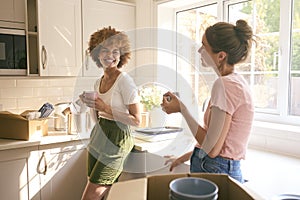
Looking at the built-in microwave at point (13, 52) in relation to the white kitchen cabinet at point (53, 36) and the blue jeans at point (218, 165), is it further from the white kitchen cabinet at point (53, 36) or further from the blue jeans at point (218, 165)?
the blue jeans at point (218, 165)

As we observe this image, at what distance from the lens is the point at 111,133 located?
1661mm

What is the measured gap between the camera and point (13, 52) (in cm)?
206

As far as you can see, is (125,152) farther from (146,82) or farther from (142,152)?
(146,82)

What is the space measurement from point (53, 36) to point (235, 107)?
1.64m

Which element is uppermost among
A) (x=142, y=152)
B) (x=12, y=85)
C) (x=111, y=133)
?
(x=12, y=85)

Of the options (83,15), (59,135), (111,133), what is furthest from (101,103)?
(83,15)

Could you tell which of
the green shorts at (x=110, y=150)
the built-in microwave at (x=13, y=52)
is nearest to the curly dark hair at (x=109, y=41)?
the green shorts at (x=110, y=150)

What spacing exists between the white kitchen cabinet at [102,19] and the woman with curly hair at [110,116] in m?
0.58

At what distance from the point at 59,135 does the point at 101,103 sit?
717mm

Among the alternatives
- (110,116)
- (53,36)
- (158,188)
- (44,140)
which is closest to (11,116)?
(44,140)

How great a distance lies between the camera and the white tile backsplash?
2.31m

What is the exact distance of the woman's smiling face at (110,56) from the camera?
5.65 feet

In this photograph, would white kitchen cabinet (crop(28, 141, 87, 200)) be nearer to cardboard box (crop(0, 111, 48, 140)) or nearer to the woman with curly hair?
cardboard box (crop(0, 111, 48, 140))

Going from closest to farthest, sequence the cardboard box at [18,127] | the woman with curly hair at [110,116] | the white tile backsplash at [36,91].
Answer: the woman with curly hair at [110,116]
the cardboard box at [18,127]
the white tile backsplash at [36,91]
